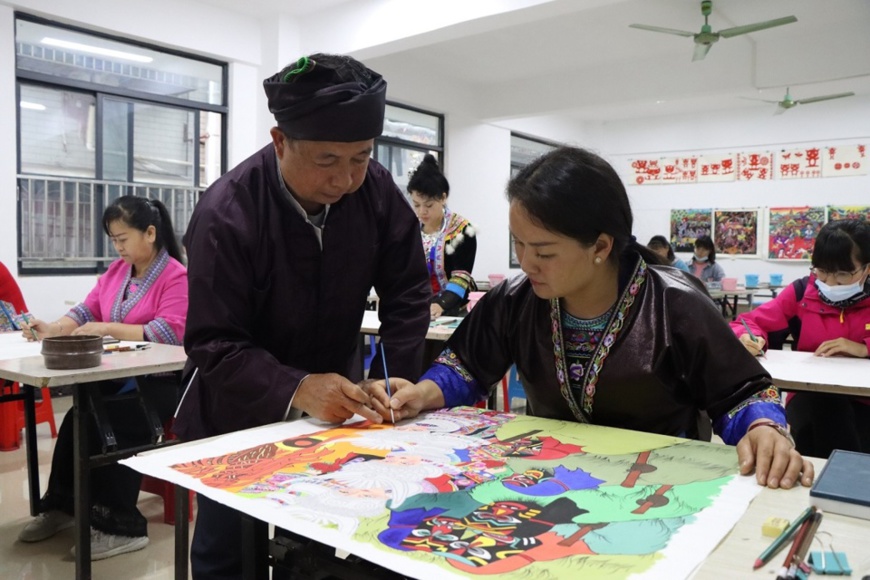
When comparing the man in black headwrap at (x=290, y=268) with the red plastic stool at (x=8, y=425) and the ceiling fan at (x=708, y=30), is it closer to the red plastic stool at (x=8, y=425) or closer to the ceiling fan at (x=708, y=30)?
the red plastic stool at (x=8, y=425)

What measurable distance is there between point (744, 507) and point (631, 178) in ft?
34.1

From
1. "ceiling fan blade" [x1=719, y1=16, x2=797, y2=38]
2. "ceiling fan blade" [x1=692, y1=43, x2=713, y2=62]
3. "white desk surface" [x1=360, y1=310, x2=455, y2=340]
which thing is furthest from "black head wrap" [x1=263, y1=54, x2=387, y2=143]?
"ceiling fan blade" [x1=692, y1=43, x2=713, y2=62]

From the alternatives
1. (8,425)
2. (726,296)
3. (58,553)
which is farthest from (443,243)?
(726,296)

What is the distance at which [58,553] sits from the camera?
7.89 feet

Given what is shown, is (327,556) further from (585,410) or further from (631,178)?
(631,178)

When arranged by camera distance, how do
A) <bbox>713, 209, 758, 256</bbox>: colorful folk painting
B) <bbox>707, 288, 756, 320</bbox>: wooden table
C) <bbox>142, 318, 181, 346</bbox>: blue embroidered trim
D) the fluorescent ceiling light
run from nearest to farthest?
<bbox>142, 318, 181, 346</bbox>: blue embroidered trim
the fluorescent ceiling light
<bbox>707, 288, 756, 320</bbox>: wooden table
<bbox>713, 209, 758, 256</bbox>: colorful folk painting

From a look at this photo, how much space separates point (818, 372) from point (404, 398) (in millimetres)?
1552

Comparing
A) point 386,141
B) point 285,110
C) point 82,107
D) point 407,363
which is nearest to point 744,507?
point 407,363

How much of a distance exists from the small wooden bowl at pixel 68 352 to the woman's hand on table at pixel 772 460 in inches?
73.0

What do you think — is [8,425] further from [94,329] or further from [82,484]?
[82,484]

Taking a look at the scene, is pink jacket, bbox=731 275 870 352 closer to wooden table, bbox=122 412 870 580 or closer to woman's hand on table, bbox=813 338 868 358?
woman's hand on table, bbox=813 338 868 358

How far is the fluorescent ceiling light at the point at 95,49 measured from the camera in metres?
4.84

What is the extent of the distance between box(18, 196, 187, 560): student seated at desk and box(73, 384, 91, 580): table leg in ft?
1.09

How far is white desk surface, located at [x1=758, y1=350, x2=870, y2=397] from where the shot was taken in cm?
197
